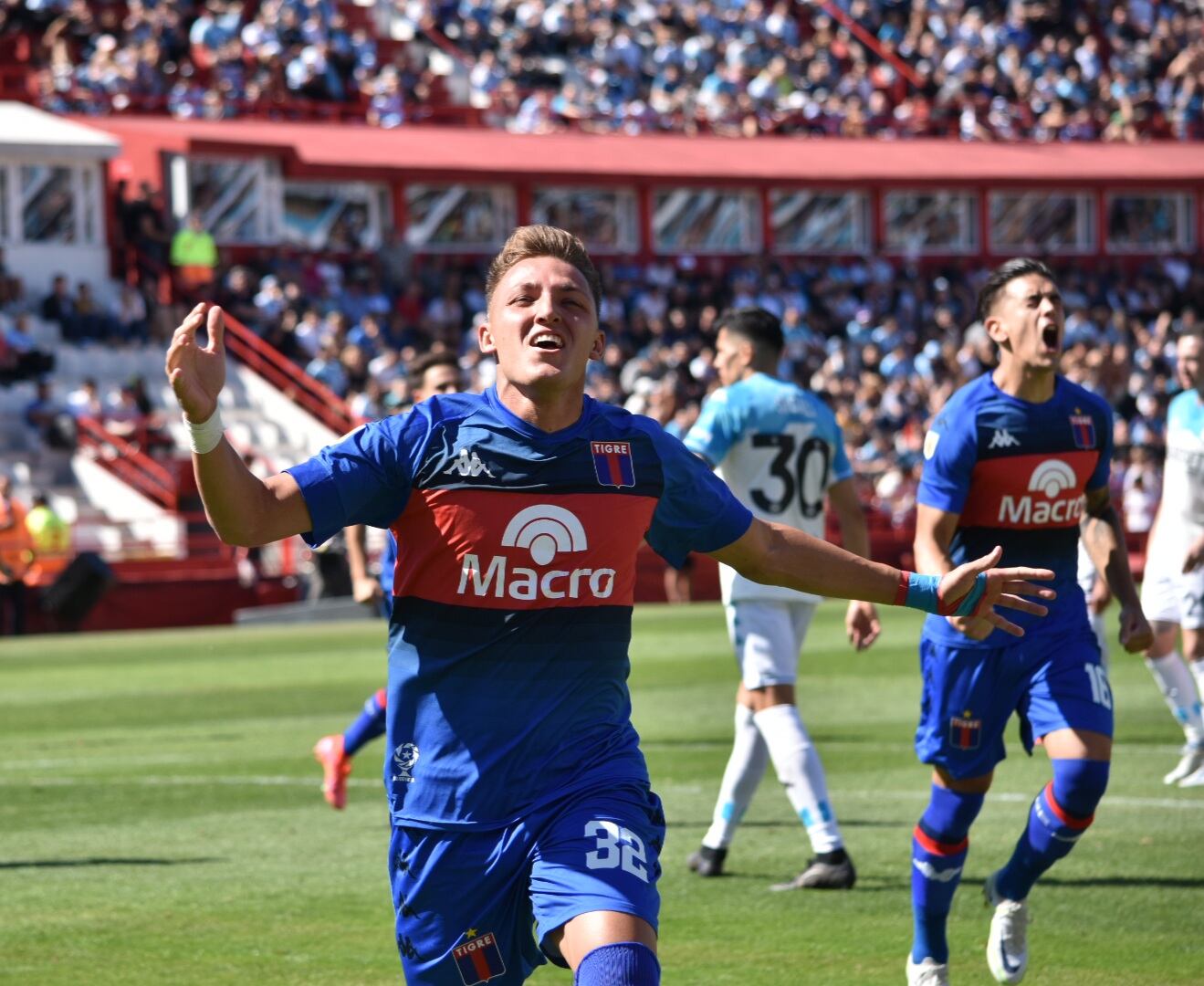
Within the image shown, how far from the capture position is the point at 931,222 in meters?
47.7

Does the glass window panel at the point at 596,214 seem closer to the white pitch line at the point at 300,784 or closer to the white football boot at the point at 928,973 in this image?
the white pitch line at the point at 300,784

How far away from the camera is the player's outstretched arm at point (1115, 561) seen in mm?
7512

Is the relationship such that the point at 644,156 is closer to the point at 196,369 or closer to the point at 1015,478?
the point at 1015,478

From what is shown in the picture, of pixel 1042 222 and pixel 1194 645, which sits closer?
pixel 1194 645

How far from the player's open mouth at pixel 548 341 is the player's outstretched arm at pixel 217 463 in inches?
26.5

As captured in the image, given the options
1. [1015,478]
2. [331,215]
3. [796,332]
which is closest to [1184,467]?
[1015,478]

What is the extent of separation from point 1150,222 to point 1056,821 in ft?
149

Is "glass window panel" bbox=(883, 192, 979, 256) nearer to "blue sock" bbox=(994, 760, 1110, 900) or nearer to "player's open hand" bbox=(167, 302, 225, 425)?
"blue sock" bbox=(994, 760, 1110, 900)

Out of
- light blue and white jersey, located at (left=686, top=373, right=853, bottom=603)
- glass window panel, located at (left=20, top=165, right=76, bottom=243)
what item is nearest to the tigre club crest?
light blue and white jersey, located at (left=686, top=373, right=853, bottom=603)

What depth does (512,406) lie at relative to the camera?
502 centimetres

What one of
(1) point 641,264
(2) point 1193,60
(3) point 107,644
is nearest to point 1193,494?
(3) point 107,644

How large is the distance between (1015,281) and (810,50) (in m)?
40.6

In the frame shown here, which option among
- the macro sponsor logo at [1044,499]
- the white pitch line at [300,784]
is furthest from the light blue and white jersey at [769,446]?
the white pitch line at [300,784]

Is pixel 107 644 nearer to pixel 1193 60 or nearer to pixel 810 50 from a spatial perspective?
pixel 810 50
